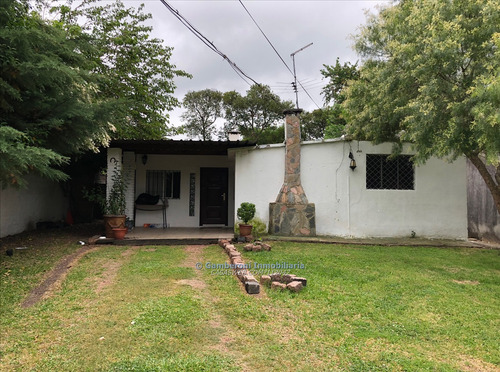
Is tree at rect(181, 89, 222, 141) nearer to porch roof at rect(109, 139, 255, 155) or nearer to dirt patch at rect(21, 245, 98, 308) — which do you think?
porch roof at rect(109, 139, 255, 155)

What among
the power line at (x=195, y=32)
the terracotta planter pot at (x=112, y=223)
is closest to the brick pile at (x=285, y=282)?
the terracotta planter pot at (x=112, y=223)

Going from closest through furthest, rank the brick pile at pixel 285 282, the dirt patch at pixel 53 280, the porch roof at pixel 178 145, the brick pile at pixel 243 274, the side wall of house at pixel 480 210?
the dirt patch at pixel 53 280
the brick pile at pixel 243 274
the brick pile at pixel 285 282
the porch roof at pixel 178 145
the side wall of house at pixel 480 210

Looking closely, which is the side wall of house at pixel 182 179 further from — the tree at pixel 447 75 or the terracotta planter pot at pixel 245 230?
the tree at pixel 447 75

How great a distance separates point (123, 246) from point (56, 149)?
243 centimetres

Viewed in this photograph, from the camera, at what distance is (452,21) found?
5.09m

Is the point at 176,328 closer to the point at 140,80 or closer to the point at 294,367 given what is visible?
the point at 294,367

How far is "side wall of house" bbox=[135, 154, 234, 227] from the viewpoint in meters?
9.88

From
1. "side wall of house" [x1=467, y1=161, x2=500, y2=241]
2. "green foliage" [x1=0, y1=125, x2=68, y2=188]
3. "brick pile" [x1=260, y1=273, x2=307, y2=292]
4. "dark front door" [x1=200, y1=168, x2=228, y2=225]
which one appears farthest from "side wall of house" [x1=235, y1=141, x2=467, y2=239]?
"green foliage" [x1=0, y1=125, x2=68, y2=188]

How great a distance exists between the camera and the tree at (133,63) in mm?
12203

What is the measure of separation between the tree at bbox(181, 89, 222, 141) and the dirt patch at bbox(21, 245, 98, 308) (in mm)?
21011

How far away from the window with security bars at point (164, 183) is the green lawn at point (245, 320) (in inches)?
186

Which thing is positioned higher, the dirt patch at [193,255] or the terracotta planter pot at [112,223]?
the terracotta planter pot at [112,223]

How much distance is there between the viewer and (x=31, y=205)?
8.63 m

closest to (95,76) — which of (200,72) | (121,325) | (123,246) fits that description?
(123,246)
